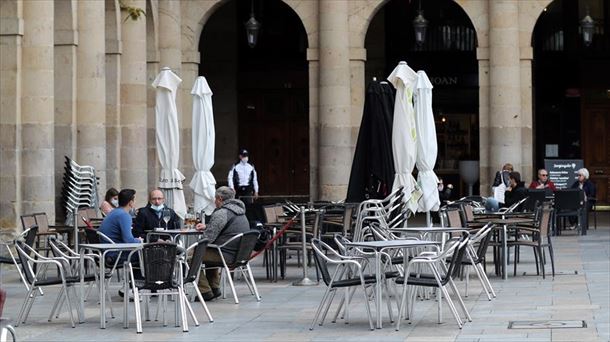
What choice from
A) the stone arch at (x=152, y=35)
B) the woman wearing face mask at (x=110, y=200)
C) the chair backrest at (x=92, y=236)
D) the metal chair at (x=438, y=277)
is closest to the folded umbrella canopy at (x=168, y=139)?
the woman wearing face mask at (x=110, y=200)

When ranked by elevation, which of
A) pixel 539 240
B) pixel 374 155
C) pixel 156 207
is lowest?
pixel 539 240

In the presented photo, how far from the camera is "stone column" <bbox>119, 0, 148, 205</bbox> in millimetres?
28312

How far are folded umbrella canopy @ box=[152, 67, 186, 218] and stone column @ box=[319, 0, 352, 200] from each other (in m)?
10.5

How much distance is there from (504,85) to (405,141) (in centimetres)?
1084

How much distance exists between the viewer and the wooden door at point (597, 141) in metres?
36.8

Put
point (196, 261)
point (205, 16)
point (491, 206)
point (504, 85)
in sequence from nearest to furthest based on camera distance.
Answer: point (196, 261) < point (491, 206) < point (504, 85) < point (205, 16)

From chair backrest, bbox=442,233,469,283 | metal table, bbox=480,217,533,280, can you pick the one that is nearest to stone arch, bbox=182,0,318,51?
metal table, bbox=480,217,533,280

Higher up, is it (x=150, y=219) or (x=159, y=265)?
(x=150, y=219)

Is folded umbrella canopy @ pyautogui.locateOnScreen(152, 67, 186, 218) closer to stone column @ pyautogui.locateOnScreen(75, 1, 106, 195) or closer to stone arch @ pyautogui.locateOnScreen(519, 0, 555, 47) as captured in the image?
stone column @ pyautogui.locateOnScreen(75, 1, 106, 195)

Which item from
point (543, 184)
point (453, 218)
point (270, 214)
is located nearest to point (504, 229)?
point (453, 218)

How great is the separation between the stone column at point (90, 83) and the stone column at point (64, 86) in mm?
297

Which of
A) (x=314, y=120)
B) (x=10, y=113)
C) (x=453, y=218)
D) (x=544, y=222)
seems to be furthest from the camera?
(x=314, y=120)

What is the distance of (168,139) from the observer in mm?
20281

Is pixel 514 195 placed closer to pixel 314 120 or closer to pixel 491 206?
pixel 491 206
